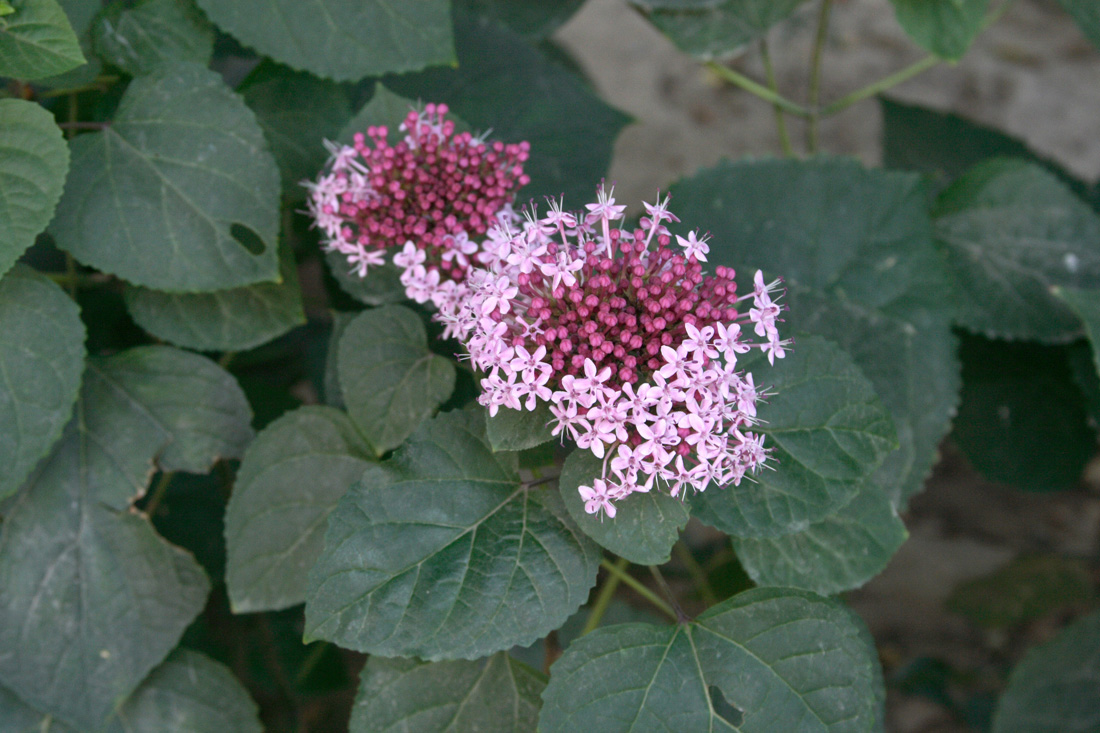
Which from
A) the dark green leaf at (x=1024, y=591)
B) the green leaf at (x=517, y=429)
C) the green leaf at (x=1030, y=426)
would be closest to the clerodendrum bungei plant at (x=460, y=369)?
the green leaf at (x=517, y=429)

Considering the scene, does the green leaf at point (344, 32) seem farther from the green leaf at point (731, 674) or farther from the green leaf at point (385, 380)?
the green leaf at point (731, 674)

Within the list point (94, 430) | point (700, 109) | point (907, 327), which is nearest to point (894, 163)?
point (907, 327)

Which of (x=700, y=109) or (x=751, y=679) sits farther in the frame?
(x=700, y=109)

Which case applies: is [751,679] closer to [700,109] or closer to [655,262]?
[655,262]

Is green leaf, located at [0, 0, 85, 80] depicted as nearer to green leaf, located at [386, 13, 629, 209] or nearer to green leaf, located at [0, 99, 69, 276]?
green leaf, located at [0, 99, 69, 276]

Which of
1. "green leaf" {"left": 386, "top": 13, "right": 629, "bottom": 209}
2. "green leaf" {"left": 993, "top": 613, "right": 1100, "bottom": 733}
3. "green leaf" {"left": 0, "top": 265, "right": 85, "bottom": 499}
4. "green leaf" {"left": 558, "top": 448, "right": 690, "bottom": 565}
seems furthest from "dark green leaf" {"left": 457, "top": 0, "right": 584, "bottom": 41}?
"green leaf" {"left": 993, "top": 613, "right": 1100, "bottom": 733}

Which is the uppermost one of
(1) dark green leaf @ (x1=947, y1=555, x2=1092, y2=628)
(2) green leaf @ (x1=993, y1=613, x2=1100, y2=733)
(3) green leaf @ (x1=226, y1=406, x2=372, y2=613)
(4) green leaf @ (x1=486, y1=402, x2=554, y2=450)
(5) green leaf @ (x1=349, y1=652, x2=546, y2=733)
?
(4) green leaf @ (x1=486, y1=402, x2=554, y2=450)
